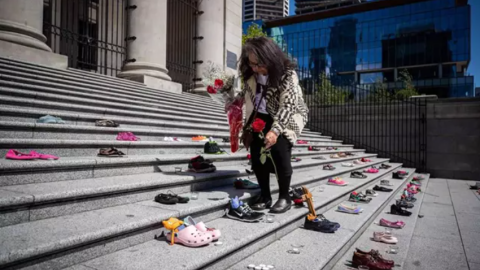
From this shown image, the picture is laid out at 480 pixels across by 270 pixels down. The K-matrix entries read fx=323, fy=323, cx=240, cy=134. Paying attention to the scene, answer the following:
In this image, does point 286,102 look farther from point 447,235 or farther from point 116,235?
point 447,235

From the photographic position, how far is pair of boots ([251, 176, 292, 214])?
13.0 ft

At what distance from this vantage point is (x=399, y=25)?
208ft

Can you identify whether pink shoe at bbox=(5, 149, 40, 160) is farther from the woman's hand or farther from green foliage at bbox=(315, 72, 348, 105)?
green foliage at bbox=(315, 72, 348, 105)

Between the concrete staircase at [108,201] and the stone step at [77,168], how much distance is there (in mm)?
11

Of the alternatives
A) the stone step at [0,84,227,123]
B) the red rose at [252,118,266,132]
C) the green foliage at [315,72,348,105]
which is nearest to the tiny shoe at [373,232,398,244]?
the red rose at [252,118,266,132]

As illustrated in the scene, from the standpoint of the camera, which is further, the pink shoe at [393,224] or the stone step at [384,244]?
the pink shoe at [393,224]

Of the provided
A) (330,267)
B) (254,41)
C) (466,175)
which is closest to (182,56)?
(466,175)

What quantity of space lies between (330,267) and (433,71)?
227 ft

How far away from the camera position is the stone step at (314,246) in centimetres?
300

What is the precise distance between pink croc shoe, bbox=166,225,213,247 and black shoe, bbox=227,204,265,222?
79cm

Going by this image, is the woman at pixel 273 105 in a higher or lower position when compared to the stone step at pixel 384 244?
higher

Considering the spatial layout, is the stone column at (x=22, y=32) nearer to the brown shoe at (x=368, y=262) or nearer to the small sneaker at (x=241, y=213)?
the small sneaker at (x=241, y=213)

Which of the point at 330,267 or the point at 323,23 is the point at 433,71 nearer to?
the point at 323,23

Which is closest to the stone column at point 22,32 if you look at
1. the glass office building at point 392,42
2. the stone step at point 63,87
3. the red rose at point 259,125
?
the stone step at point 63,87
